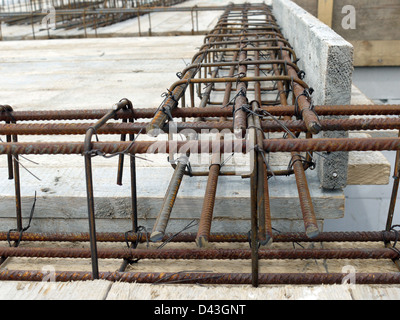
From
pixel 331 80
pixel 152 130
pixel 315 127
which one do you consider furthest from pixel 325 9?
pixel 152 130

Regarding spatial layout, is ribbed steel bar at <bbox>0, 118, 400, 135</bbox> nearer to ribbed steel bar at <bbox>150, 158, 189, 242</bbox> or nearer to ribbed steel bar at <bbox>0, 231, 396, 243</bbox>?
ribbed steel bar at <bbox>150, 158, 189, 242</bbox>

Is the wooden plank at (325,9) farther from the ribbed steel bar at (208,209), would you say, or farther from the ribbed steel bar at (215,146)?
the ribbed steel bar at (215,146)

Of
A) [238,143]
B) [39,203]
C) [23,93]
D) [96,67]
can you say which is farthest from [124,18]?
[238,143]

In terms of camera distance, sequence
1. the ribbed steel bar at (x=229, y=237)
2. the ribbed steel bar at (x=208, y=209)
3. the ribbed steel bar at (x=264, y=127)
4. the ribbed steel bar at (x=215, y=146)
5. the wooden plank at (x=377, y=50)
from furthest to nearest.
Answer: the wooden plank at (x=377, y=50)
the ribbed steel bar at (x=229, y=237)
the ribbed steel bar at (x=264, y=127)
the ribbed steel bar at (x=208, y=209)
the ribbed steel bar at (x=215, y=146)

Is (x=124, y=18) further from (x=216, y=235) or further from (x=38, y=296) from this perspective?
(x=38, y=296)

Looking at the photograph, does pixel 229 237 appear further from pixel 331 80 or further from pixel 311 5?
pixel 311 5

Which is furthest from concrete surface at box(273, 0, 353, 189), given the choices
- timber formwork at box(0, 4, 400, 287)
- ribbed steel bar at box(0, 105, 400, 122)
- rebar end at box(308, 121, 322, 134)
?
rebar end at box(308, 121, 322, 134)

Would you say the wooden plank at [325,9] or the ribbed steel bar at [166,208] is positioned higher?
the wooden plank at [325,9]

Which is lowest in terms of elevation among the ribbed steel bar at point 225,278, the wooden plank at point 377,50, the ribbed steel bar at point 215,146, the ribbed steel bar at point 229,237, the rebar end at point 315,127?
the wooden plank at point 377,50

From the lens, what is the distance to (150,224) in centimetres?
406

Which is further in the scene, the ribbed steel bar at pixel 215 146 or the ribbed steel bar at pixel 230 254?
the ribbed steel bar at pixel 230 254

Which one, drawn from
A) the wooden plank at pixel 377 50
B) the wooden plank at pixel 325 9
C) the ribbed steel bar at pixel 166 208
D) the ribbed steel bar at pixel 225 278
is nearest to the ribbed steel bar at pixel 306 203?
the ribbed steel bar at pixel 225 278
